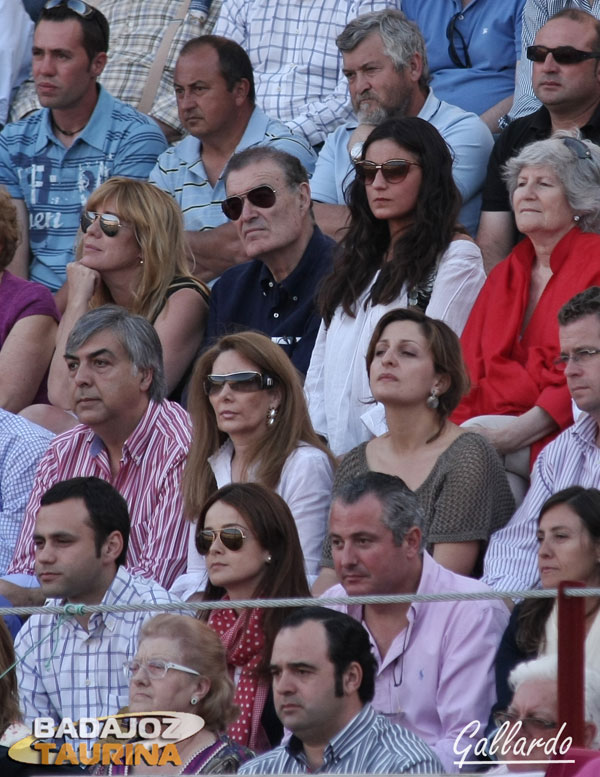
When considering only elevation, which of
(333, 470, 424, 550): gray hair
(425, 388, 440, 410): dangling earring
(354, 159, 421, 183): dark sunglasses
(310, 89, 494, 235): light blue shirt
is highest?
(310, 89, 494, 235): light blue shirt

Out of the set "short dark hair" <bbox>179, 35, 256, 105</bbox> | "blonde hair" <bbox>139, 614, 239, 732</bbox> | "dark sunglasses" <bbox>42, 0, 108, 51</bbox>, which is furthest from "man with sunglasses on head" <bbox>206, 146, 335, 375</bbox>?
"blonde hair" <bbox>139, 614, 239, 732</bbox>

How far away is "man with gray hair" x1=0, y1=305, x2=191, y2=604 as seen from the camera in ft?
16.9

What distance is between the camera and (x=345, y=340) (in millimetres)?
5441

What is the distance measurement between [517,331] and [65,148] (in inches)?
105

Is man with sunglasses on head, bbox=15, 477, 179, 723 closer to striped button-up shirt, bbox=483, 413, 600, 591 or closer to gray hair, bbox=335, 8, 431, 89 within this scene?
striped button-up shirt, bbox=483, 413, 600, 591

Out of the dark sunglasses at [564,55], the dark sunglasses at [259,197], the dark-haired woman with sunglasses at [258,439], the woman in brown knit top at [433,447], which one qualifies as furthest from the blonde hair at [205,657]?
the dark sunglasses at [564,55]

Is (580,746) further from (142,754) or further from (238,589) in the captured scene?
(238,589)

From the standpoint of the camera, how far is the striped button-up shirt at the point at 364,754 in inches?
141

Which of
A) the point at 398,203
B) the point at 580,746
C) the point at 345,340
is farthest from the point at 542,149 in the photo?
the point at 580,746

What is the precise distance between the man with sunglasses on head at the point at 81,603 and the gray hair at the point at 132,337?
A: 77 centimetres

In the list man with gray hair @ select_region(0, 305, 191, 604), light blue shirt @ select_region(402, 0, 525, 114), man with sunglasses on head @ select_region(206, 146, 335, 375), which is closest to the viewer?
man with gray hair @ select_region(0, 305, 191, 604)

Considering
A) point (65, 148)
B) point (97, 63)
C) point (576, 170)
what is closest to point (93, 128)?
point (65, 148)

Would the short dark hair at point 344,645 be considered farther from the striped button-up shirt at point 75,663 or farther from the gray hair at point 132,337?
the gray hair at point 132,337

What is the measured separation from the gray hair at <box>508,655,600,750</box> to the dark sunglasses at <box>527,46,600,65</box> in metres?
3.00
